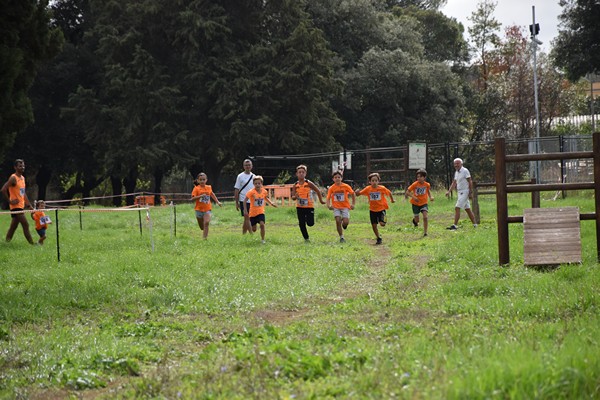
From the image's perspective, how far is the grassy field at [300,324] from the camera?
19.1 ft

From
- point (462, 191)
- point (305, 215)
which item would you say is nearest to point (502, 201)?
point (305, 215)

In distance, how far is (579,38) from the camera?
131ft

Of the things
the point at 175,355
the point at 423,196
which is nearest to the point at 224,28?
the point at 423,196

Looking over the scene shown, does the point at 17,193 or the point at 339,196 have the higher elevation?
the point at 17,193

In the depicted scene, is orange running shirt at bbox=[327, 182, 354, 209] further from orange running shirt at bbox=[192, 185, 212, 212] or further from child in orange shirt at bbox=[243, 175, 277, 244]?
orange running shirt at bbox=[192, 185, 212, 212]

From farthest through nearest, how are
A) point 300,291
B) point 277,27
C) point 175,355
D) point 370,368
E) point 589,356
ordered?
point 277,27 < point 300,291 < point 175,355 < point 370,368 < point 589,356

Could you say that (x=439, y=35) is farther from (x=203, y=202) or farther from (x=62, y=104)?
(x=203, y=202)

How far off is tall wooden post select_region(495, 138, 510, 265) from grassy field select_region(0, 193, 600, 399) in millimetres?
308

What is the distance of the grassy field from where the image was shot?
5812 millimetres

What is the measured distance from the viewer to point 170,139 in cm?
4350

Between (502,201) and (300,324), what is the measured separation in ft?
17.0

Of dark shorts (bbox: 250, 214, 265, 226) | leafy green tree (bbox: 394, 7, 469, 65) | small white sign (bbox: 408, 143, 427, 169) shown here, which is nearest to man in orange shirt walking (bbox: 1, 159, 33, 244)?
dark shorts (bbox: 250, 214, 265, 226)

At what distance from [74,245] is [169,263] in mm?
5590

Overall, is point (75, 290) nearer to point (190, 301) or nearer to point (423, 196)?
point (190, 301)
